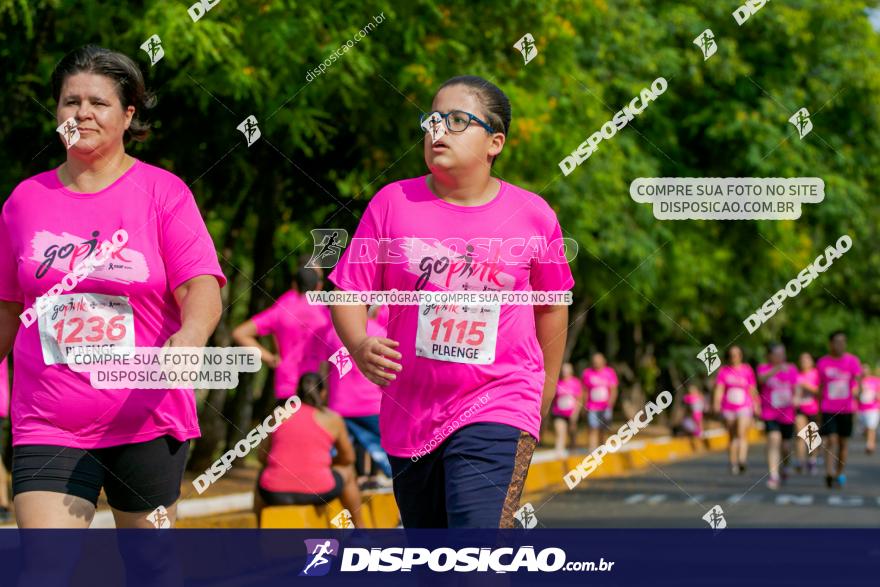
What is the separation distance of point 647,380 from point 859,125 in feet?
37.1

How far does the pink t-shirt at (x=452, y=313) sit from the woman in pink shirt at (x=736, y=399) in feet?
55.5

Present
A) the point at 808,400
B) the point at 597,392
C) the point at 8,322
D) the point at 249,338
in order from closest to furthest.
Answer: the point at 8,322 → the point at 249,338 → the point at 808,400 → the point at 597,392

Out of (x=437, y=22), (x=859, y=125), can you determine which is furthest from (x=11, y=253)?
(x=859, y=125)

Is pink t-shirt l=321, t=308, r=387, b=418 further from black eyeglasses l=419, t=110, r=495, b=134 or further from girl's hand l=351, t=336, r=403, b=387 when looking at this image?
girl's hand l=351, t=336, r=403, b=387

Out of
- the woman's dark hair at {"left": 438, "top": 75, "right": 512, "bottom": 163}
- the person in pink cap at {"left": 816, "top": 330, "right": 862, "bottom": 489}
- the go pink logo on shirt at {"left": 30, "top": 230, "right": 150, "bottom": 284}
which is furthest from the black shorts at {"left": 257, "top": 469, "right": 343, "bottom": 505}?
the person in pink cap at {"left": 816, "top": 330, "right": 862, "bottom": 489}

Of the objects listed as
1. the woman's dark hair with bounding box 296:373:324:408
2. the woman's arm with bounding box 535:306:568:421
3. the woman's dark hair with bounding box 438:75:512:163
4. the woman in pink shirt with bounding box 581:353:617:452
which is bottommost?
the woman's arm with bounding box 535:306:568:421

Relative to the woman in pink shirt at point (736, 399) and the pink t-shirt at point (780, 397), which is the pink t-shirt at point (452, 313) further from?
the woman in pink shirt at point (736, 399)

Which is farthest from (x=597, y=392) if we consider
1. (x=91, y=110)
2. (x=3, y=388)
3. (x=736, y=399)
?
(x=91, y=110)

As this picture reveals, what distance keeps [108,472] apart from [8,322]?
0.57m

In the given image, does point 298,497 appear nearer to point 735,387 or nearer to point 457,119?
point 457,119

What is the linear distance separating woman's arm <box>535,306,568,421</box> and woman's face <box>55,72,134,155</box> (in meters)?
1.46

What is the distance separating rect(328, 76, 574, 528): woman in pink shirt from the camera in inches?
211

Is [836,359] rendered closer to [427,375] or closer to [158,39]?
[158,39]

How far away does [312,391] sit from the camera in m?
10.6
